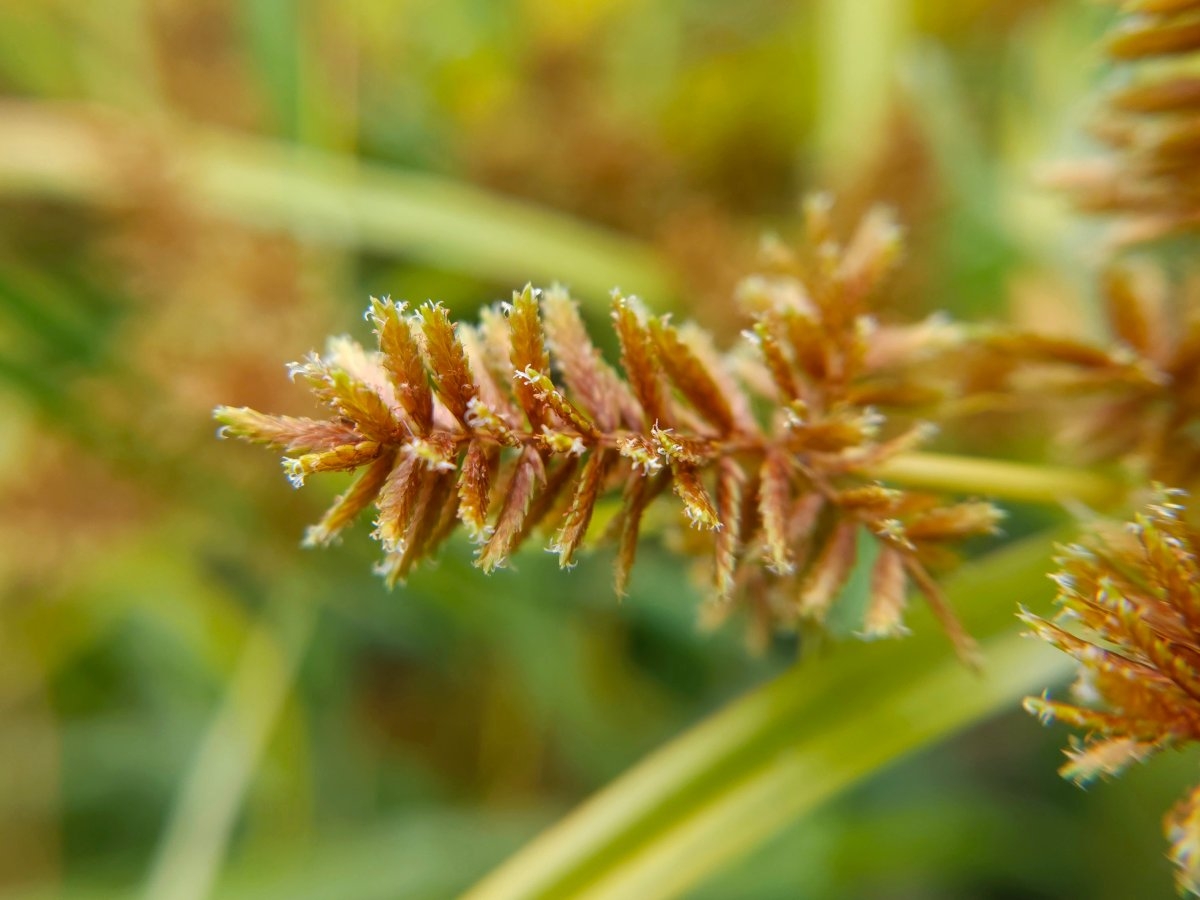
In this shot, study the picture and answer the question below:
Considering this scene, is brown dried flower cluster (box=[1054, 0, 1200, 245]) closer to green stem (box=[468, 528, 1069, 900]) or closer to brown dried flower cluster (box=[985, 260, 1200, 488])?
brown dried flower cluster (box=[985, 260, 1200, 488])

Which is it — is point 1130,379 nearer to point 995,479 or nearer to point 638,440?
point 995,479

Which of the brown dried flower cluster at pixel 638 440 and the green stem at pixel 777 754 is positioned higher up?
the brown dried flower cluster at pixel 638 440

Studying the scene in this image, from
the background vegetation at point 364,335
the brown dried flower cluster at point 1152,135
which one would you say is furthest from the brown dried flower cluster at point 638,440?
the background vegetation at point 364,335

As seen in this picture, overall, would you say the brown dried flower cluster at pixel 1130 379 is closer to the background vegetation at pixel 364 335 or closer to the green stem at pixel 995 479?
the green stem at pixel 995 479

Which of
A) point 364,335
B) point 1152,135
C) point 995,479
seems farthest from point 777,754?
point 364,335

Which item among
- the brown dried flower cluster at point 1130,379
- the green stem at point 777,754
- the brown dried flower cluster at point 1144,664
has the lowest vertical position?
the green stem at point 777,754

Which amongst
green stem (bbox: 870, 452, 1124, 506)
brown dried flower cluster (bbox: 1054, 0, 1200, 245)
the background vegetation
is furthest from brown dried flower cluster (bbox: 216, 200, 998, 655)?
the background vegetation

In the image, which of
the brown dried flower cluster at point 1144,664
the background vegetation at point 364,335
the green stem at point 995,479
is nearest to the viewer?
the brown dried flower cluster at point 1144,664
